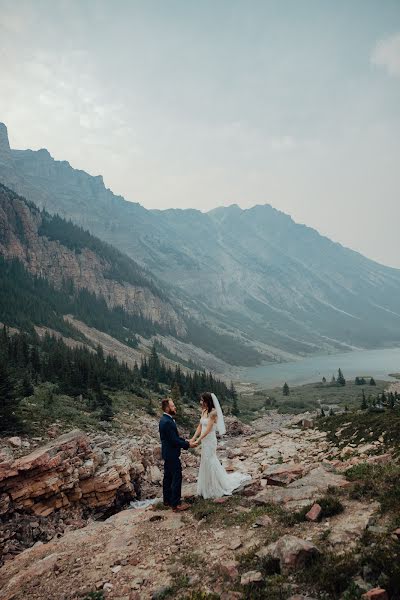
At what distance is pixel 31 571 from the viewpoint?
8500 mm

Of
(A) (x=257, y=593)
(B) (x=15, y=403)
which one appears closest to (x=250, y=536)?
(A) (x=257, y=593)

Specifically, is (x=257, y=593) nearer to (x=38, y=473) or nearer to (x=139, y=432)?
(x=38, y=473)

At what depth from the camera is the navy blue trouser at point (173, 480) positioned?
405 inches

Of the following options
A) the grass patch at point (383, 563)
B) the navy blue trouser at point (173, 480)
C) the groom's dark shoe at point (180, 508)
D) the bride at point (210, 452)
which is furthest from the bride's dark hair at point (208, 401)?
the grass patch at point (383, 563)

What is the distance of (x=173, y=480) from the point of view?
1046 centimetres

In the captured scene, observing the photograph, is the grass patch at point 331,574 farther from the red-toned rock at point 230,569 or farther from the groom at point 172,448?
the groom at point 172,448

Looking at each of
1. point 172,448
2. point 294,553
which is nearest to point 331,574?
point 294,553

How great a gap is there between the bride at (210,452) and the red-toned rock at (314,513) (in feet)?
10.8

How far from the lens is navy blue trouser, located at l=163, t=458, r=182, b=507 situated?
1028 cm

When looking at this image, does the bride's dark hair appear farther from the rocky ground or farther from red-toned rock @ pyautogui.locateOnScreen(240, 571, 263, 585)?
red-toned rock @ pyautogui.locateOnScreen(240, 571, 263, 585)

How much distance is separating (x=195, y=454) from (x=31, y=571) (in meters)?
20.4

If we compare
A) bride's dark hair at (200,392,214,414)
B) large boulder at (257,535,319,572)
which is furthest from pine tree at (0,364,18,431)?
large boulder at (257,535,319,572)

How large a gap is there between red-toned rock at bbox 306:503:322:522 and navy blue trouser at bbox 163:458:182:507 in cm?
Answer: 385

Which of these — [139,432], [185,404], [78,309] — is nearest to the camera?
[139,432]
